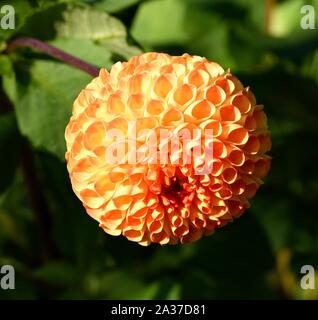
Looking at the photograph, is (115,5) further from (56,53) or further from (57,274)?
(57,274)

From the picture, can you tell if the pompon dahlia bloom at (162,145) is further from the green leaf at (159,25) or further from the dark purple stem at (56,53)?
the green leaf at (159,25)

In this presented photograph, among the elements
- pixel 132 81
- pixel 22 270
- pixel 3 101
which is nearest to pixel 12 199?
pixel 22 270

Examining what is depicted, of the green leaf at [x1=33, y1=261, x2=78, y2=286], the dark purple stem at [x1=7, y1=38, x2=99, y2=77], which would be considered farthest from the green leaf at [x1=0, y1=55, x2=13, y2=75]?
the green leaf at [x1=33, y1=261, x2=78, y2=286]

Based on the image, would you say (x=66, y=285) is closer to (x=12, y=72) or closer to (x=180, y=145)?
(x=12, y=72)

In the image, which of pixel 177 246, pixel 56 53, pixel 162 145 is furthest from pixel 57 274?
pixel 162 145

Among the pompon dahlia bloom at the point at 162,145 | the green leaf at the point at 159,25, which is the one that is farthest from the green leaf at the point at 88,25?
the green leaf at the point at 159,25
